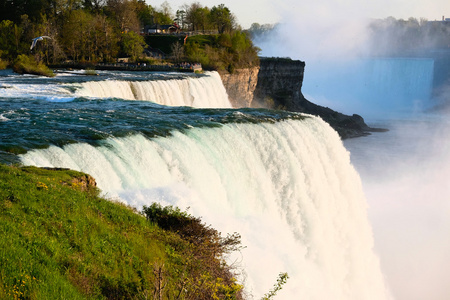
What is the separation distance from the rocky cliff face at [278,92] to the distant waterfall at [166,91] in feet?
51.1

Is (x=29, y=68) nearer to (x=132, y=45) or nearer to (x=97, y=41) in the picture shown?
(x=97, y=41)

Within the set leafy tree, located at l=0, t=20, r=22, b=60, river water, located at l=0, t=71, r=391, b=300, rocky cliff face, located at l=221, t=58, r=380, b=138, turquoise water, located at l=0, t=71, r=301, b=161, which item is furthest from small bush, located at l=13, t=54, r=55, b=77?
rocky cliff face, located at l=221, t=58, r=380, b=138

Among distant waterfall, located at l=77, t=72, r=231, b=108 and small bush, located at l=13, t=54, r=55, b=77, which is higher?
small bush, located at l=13, t=54, r=55, b=77

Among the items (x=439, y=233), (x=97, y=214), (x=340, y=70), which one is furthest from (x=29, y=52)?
(x=340, y=70)

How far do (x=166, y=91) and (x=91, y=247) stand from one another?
91.6ft

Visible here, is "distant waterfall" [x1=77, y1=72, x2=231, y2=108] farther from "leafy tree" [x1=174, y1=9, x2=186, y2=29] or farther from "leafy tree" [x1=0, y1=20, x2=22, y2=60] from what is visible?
"leafy tree" [x1=174, y1=9, x2=186, y2=29]

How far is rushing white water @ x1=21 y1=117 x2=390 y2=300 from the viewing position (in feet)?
47.9

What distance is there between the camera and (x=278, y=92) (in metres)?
66.5

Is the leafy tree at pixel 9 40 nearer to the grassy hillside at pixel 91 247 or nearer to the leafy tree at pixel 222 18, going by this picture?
the leafy tree at pixel 222 18

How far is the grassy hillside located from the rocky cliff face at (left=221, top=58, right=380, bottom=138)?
151ft

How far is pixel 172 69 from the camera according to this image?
52469 millimetres

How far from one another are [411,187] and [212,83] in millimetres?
16478

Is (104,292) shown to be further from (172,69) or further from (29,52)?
(29,52)

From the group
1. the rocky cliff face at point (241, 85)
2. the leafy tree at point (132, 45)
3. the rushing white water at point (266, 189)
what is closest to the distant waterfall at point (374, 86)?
the rocky cliff face at point (241, 85)
